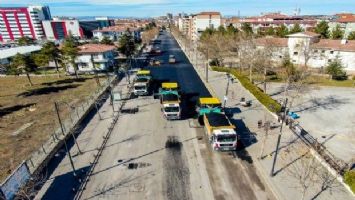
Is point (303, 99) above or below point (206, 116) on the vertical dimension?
below

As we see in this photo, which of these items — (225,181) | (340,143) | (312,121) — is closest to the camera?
(225,181)

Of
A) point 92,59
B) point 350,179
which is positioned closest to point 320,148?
point 350,179

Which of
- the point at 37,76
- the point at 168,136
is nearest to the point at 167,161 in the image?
the point at 168,136

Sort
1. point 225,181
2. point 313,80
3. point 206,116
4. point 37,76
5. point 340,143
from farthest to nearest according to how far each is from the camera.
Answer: point 37,76
point 313,80
point 206,116
point 340,143
point 225,181

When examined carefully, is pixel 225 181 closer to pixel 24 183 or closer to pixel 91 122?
pixel 24 183

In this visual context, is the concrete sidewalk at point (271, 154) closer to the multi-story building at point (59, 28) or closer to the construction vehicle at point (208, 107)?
the construction vehicle at point (208, 107)

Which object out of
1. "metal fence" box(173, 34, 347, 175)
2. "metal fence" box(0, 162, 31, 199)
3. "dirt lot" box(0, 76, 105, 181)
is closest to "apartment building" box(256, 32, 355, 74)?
"metal fence" box(173, 34, 347, 175)

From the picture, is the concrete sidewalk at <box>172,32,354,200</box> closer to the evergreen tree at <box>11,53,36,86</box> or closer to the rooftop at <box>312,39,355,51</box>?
the rooftop at <box>312,39,355,51</box>

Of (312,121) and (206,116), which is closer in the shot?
(206,116)
